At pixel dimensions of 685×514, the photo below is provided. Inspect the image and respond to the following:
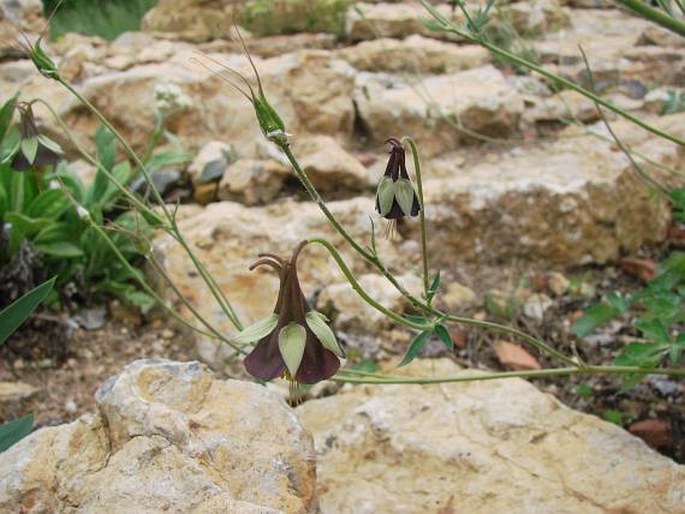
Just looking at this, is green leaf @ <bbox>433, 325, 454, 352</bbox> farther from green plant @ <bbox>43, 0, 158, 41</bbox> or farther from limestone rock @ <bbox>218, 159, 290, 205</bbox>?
green plant @ <bbox>43, 0, 158, 41</bbox>

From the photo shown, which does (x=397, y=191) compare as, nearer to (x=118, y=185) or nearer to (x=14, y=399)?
(x=118, y=185)

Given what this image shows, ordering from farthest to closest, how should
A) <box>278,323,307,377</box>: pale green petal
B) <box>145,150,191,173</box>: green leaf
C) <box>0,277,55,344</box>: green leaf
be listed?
<box>145,150,191,173</box>: green leaf → <box>0,277,55,344</box>: green leaf → <box>278,323,307,377</box>: pale green petal

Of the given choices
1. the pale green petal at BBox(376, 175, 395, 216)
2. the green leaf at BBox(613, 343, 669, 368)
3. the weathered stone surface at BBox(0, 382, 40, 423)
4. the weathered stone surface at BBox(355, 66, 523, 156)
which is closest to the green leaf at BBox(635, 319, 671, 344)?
the green leaf at BBox(613, 343, 669, 368)

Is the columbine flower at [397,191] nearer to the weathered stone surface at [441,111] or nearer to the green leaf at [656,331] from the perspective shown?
the green leaf at [656,331]

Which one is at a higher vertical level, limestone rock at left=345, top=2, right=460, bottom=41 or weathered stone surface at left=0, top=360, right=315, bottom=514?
weathered stone surface at left=0, top=360, right=315, bottom=514

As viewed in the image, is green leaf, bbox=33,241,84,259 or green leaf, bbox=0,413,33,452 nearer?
green leaf, bbox=0,413,33,452

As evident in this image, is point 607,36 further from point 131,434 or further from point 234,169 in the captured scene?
point 131,434

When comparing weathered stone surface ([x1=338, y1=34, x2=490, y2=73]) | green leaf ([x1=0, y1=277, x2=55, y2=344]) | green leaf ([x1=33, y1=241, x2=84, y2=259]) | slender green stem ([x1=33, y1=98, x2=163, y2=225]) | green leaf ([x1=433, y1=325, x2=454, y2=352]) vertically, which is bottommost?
green leaf ([x1=33, y1=241, x2=84, y2=259])
